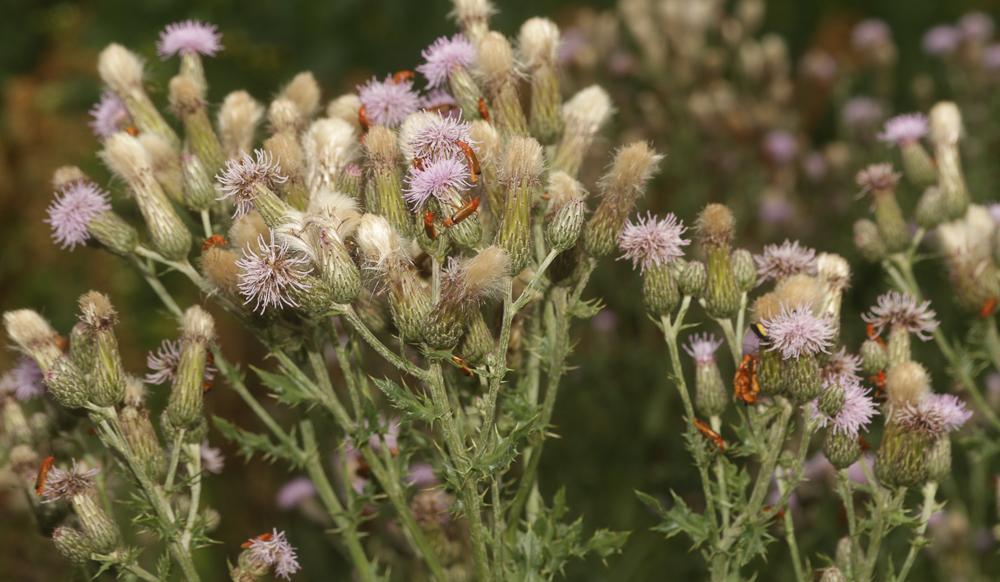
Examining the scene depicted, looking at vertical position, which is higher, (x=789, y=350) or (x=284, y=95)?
(x=284, y=95)

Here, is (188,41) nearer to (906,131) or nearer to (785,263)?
(785,263)

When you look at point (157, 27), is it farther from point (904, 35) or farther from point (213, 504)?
point (904, 35)

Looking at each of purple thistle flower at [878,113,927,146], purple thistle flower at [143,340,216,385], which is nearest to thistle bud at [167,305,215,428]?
purple thistle flower at [143,340,216,385]

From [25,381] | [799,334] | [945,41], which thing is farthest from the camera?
[945,41]

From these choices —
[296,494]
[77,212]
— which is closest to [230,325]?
[296,494]

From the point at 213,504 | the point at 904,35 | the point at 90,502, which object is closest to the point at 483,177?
the point at 90,502

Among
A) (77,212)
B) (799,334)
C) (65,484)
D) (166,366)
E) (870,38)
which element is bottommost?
(65,484)

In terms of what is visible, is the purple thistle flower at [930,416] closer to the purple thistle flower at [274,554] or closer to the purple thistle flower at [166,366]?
the purple thistle flower at [274,554]
